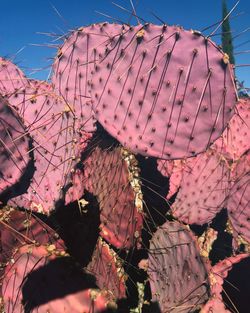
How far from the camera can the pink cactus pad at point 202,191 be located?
2.25 meters

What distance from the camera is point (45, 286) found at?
4.38ft

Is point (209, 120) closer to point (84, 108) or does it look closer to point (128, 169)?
point (128, 169)

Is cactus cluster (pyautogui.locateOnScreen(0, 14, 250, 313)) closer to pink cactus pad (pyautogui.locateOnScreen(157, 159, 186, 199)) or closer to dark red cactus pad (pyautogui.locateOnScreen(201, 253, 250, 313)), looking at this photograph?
dark red cactus pad (pyautogui.locateOnScreen(201, 253, 250, 313))

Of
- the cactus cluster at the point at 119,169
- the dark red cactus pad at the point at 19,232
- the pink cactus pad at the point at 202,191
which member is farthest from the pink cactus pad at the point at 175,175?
the dark red cactus pad at the point at 19,232

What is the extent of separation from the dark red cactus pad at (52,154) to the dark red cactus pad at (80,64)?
0.20 metres

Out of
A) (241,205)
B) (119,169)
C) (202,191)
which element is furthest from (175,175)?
(119,169)

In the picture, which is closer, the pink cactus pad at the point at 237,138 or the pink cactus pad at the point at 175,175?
the pink cactus pad at the point at 175,175

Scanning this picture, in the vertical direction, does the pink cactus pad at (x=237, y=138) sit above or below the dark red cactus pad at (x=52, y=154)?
above

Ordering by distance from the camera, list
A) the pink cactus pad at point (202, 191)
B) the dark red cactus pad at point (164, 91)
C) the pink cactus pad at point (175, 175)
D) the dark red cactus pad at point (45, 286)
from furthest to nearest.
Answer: the pink cactus pad at point (175, 175) < the pink cactus pad at point (202, 191) < the dark red cactus pad at point (164, 91) < the dark red cactus pad at point (45, 286)

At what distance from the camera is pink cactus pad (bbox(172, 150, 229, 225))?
2248mm

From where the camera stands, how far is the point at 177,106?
1.71 meters

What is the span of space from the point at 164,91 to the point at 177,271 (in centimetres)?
81

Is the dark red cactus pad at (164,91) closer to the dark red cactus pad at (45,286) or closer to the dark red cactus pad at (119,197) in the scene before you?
the dark red cactus pad at (119,197)

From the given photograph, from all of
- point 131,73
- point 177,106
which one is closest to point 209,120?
point 177,106
